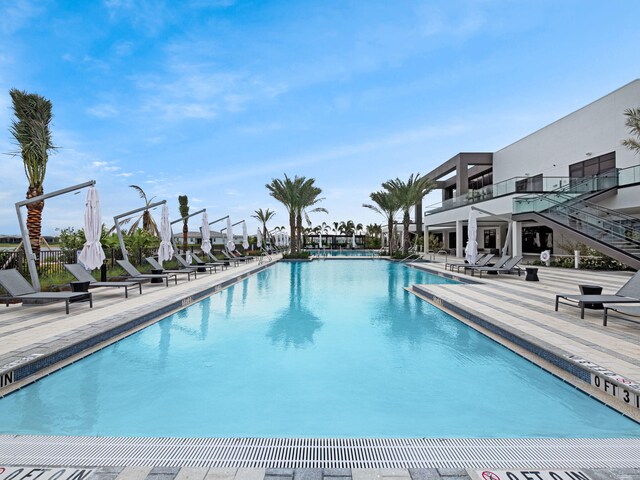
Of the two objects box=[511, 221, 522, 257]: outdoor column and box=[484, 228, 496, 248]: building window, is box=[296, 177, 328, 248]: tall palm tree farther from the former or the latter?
box=[484, 228, 496, 248]: building window

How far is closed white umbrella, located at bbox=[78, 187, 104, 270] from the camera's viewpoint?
8391mm

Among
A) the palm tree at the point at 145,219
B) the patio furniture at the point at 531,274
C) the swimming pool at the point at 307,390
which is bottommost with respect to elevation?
the swimming pool at the point at 307,390

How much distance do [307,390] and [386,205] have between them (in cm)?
2515

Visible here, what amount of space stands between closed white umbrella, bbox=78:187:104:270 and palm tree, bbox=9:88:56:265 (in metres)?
4.43

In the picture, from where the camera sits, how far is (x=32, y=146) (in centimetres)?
1148

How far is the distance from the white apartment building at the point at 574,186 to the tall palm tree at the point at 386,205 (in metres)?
4.49

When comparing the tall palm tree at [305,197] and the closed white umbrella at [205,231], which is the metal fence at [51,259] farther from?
the tall palm tree at [305,197]

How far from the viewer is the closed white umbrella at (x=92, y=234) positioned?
8.39 meters

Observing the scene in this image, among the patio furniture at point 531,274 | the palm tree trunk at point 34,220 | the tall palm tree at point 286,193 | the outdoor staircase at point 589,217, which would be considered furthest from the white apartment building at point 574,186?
the palm tree trunk at point 34,220

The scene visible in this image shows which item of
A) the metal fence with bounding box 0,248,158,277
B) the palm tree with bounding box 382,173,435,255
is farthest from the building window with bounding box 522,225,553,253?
the metal fence with bounding box 0,248,158,277

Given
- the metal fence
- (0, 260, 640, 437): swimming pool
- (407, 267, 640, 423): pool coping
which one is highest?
the metal fence

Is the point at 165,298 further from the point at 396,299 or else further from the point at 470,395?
the point at 470,395

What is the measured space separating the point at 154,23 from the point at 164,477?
15.8 metres

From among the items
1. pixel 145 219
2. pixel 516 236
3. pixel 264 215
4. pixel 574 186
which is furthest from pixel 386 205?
pixel 145 219
